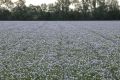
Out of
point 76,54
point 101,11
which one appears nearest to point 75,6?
point 101,11

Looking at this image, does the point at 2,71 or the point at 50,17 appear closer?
the point at 2,71

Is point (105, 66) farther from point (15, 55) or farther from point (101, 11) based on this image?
point (101, 11)

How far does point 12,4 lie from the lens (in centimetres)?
11750

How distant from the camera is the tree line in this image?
92.1 meters

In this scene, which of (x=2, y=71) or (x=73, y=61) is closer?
(x=2, y=71)

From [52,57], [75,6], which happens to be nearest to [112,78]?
[52,57]

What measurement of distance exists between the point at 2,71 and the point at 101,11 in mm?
86617

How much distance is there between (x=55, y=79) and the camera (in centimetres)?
830

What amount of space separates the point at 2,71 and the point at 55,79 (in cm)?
191

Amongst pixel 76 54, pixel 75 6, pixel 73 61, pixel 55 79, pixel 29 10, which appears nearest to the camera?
pixel 55 79

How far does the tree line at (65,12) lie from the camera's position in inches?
3627

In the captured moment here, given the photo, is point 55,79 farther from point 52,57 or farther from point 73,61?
point 52,57

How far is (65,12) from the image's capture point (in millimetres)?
97188

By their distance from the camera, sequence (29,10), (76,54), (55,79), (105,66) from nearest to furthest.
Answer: (55,79), (105,66), (76,54), (29,10)
